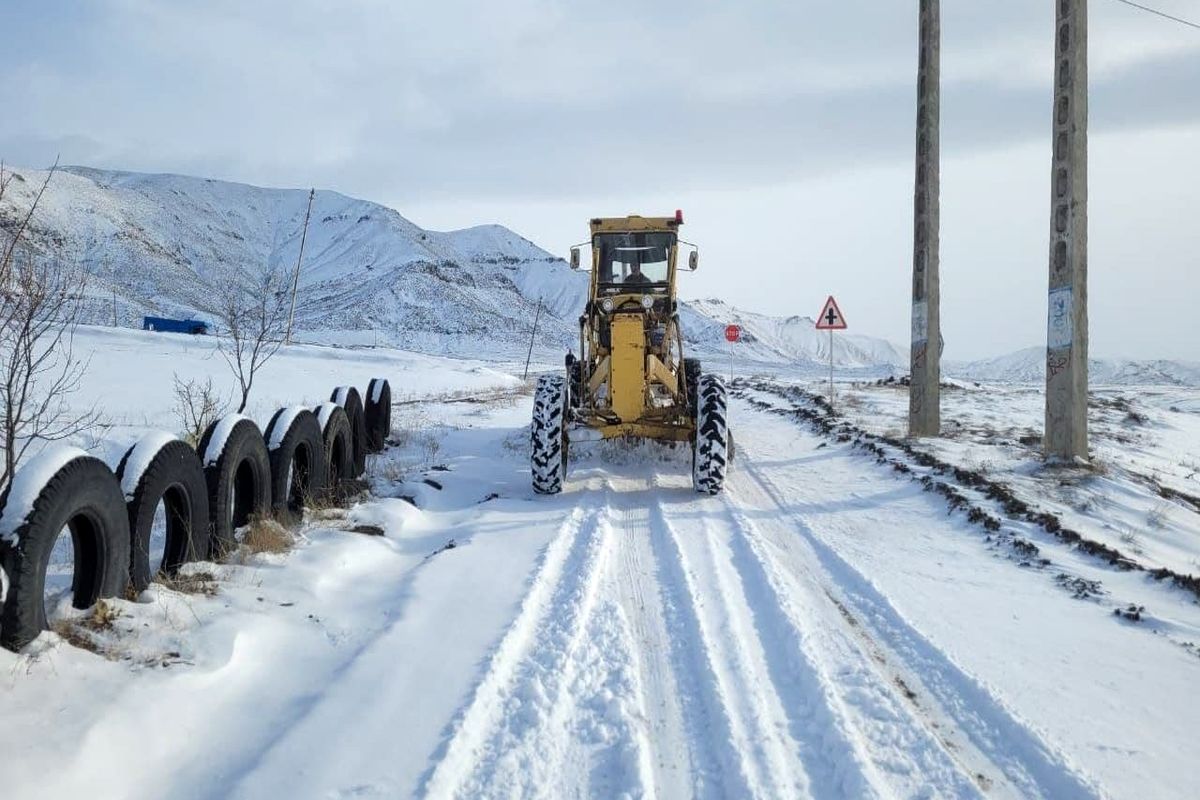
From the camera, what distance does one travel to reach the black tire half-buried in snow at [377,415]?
11633mm

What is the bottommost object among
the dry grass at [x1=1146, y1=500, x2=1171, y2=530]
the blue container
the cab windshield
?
the dry grass at [x1=1146, y1=500, x2=1171, y2=530]

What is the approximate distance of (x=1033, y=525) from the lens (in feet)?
22.7

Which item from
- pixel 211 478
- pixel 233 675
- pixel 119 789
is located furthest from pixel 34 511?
pixel 211 478

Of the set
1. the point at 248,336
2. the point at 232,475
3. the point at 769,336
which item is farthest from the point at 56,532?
the point at 769,336

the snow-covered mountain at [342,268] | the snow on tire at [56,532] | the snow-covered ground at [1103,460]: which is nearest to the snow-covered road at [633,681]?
the snow on tire at [56,532]

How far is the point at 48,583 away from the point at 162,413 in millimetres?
13498

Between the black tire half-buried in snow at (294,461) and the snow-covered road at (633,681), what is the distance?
851 mm

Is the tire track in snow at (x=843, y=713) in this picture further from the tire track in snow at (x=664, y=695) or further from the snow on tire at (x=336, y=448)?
the snow on tire at (x=336, y=448)

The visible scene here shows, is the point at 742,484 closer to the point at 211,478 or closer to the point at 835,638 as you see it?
the point at 835,638

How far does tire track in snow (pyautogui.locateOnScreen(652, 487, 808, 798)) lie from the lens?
3.09 metres

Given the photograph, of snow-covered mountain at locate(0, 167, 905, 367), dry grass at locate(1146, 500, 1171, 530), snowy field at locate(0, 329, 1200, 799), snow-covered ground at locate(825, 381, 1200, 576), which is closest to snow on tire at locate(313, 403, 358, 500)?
snowy field at locate(0, 329, 1200, 799)

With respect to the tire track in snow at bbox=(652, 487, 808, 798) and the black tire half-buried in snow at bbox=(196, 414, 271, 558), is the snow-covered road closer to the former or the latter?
the tire track in snow at bbox=(652, 487, 808, 798)

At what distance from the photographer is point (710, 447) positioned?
843 centimetres

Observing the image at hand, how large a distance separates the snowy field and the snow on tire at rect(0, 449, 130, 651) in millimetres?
175
